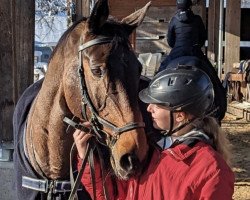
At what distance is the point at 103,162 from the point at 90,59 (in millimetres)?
568

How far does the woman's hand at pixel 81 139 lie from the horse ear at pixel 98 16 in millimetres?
488

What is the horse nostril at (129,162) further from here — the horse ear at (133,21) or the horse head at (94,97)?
the horse ear at (133,21)

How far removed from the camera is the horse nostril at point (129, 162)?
229 cm

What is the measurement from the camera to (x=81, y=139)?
8.77 feet

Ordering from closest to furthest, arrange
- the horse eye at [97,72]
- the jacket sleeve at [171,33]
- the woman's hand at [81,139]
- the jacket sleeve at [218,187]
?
the jacket sleeve at [218,187] → the horse eye at [97,72] → the woman's hand at [81,139] → the jacket sleeve at [171,33]

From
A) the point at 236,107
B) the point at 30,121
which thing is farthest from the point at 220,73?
the point at 30,121

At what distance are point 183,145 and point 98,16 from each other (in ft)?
2.57

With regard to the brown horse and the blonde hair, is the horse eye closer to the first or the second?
the brown horse

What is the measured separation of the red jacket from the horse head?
0.10m

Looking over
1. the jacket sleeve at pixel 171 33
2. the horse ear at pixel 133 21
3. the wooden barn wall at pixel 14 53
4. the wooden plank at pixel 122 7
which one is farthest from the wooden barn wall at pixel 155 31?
the horse ear at pixel 133 21

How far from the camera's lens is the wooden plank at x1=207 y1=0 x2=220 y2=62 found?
1208cm

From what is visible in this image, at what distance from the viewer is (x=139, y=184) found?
7.95 ft

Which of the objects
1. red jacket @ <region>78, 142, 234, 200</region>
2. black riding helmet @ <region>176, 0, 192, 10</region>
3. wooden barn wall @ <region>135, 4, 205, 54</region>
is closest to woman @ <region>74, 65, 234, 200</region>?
red jacket @ <region>78, 142, 234, 200</region>

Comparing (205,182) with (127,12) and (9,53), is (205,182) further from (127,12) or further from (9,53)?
(127,12)
